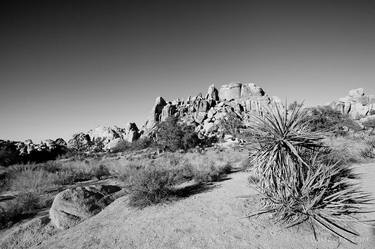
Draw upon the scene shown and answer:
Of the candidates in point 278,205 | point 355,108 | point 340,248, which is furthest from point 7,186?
point 355,108

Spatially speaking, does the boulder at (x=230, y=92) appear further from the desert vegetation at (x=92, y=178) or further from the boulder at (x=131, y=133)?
the desert vegetation at (x=92, y=178)

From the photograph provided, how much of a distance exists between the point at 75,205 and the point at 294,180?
6.91 m

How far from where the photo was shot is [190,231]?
4.30 m

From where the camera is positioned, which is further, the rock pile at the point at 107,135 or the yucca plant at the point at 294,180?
the rock pile at the point at 107,135

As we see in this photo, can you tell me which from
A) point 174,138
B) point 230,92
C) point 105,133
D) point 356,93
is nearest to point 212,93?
point 230,92

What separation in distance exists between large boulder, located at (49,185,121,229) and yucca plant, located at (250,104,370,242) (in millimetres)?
5679

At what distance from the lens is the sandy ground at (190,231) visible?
144 inches

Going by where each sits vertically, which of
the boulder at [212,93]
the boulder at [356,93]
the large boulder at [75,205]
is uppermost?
the boulder at [212,93]

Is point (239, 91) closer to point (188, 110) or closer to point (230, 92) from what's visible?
point (230, 92)

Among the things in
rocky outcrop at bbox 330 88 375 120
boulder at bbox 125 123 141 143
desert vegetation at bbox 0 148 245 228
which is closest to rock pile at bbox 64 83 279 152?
boulder at bbox 125 123 141 143

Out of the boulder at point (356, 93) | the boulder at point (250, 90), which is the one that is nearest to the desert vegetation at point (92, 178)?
the boulder at point (356, 93)

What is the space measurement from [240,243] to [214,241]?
0.57 meters

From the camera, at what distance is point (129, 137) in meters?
90.3

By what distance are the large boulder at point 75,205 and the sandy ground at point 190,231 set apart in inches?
18.0
